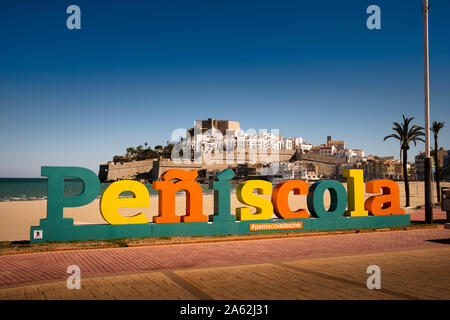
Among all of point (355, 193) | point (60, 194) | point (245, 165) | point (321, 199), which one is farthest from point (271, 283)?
point (245, 165)

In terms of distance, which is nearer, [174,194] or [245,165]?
[174,194]

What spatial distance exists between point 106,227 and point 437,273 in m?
10.7

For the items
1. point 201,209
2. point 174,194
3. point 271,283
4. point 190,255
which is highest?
point 174,194

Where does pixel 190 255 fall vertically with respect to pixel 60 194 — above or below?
below

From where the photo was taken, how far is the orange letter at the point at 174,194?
14.8 meters

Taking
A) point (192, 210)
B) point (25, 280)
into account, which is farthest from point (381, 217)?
point (25, 280)

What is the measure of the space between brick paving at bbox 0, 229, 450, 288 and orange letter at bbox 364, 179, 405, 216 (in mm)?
2813

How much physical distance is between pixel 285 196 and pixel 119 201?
22.7 feet

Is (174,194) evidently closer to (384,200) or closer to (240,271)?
(240,271)

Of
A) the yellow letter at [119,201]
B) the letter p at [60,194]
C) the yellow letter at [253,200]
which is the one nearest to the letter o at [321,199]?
the yellow letter at [253,200]

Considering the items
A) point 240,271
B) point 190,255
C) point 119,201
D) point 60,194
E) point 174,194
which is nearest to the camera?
point 240,271

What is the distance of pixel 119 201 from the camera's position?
14.2 meters

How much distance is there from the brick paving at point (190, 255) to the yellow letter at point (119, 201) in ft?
6.30
